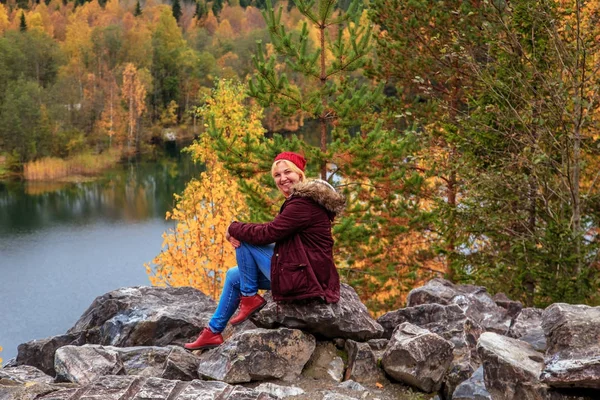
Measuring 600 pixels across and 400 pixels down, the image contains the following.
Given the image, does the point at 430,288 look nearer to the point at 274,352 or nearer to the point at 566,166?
the point at 566,166

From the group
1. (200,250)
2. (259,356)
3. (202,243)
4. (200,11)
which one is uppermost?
(200,11)

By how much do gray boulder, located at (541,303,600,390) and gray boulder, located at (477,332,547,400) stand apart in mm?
146

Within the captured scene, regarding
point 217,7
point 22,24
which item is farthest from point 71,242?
point 217,7

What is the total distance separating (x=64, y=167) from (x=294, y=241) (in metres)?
51.7

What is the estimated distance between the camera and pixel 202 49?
299 ft

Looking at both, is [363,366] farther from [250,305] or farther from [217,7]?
[217,7]

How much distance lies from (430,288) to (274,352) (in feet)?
10.4

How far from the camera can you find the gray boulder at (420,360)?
586 cm

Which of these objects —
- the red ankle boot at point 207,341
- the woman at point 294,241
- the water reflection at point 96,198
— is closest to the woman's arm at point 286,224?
the woman at point 294,241

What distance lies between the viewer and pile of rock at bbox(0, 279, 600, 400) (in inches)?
203

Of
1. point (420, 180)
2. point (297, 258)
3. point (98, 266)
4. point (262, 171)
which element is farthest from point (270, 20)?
point (98, 266)

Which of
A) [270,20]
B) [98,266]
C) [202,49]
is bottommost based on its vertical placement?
[98,266]

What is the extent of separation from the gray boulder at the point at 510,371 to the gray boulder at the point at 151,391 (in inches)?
70.6

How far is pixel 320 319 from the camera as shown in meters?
6.17
